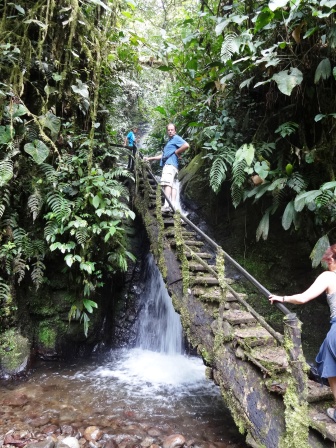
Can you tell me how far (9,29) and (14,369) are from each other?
582cm

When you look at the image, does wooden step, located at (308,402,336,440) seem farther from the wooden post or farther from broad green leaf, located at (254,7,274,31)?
broad green leaf, located at (254,7,274,31)

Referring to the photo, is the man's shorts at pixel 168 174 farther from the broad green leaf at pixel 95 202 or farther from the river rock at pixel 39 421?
the river rock at pixel 39 421

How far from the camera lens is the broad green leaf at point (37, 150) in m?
5.13

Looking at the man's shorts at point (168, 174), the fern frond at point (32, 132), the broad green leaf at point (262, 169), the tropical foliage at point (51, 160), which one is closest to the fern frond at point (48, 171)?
the tropical foliage at point (51, 160)

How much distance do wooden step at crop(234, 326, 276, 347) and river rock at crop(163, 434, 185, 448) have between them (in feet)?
4.68

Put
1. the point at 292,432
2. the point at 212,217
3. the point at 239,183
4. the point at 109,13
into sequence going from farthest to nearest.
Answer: the point at 212,217 < the point at 109,13 < the point at 239,183 < the point at 292,432

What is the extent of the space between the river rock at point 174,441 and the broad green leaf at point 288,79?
457 cm

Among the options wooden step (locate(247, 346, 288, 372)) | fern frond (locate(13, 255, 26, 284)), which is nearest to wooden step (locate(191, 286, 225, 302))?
wooden step (locate(247, 346, 288, 372))

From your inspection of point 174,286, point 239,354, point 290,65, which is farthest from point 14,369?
point 290,65

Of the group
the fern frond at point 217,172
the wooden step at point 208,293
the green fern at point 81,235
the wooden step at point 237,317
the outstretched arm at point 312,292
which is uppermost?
the fern frond at point 217,172

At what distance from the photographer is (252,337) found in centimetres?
346

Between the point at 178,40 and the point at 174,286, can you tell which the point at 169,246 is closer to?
the point at 174,286

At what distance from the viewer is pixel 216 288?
4.50 m

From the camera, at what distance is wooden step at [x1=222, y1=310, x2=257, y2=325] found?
372cm
